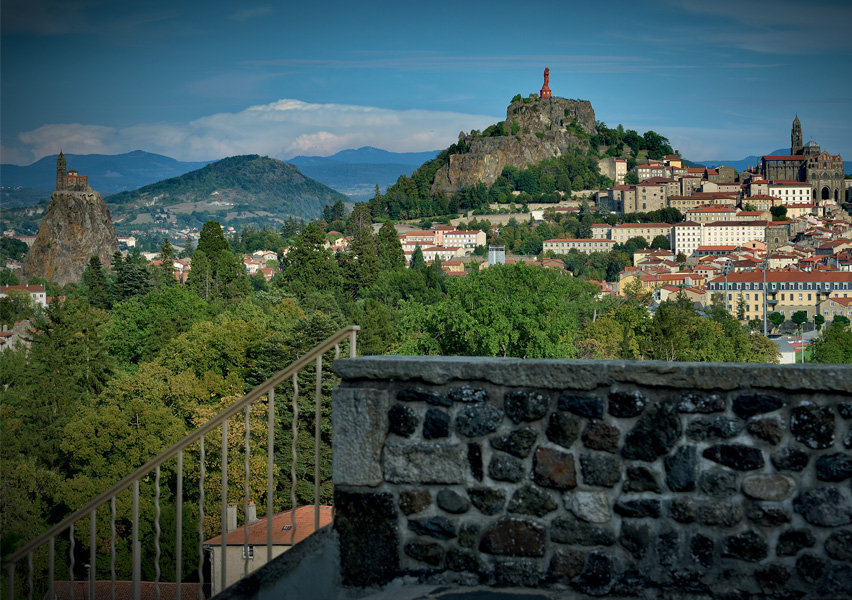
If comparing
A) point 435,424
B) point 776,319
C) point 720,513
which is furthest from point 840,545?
point 776,319

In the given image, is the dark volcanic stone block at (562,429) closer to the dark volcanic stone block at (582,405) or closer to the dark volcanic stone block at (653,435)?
the dark volcanic stone block at (582,405)

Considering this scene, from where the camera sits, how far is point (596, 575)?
2977mm

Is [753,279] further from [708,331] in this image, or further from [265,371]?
[265,371]

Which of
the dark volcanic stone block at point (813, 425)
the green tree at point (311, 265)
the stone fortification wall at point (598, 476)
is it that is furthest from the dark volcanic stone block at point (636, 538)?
the green tree at point (311, 265)

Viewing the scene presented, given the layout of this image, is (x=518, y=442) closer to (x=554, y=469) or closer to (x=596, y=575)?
(x=554, y=469)

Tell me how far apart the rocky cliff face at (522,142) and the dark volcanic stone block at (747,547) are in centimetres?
13522

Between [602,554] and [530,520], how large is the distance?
0.88 ft

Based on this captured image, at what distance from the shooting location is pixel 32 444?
2278 centimetres

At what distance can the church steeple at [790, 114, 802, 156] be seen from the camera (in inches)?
5561

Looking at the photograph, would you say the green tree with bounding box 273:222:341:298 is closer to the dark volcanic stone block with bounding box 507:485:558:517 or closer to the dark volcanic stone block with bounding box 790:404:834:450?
the dark volcanic stone block with bounding box 507:485:558:517

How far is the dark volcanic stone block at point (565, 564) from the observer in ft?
9.80

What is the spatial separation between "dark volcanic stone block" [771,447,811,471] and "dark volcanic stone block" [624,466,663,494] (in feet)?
1.27

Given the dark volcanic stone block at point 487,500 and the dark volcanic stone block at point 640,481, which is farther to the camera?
the dark volcanic stone block at point 487,500

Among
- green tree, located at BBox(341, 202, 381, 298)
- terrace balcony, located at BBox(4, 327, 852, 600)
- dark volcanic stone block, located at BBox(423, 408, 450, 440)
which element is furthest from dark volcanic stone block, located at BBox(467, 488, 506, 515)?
green tree, located at BBox(341, 202, 381, 298)
